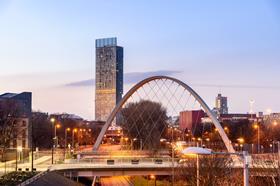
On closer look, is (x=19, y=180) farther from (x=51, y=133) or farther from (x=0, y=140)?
(x=51, y=133)

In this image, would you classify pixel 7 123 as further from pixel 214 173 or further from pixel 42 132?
pixel 42 132

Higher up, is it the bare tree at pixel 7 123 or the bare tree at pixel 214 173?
the bare tree at pixel 7 123

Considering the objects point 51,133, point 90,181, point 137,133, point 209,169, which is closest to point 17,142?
point 90,181

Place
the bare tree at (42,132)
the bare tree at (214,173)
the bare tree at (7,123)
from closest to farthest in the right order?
1. the bare tree at (214,173)
2. the bare tree at (7,123)
3. the bare tree at (42,132)

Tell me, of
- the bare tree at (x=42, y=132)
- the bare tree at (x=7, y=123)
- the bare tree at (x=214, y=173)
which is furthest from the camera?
the bare tree at (x=42, y=132)

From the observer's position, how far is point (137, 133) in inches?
4353

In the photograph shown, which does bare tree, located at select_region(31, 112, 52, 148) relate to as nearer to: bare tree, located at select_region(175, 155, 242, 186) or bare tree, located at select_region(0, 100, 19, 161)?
bare tree, located at select_region(0, 100, 19, 161)

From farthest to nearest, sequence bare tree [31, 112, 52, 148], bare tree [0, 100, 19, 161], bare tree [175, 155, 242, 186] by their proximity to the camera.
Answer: bare tree [31, 112, 52, 148], bare tree [0, 100, 19, 161], bare tree [175, 155, 242, 186]

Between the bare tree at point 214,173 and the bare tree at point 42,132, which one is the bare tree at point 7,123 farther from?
the bare tree at point 42,132

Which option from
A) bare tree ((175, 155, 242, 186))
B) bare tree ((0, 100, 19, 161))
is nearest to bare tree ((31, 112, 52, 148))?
bare tree ((0, 100, 19, 161))

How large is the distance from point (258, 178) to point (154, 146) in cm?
5234

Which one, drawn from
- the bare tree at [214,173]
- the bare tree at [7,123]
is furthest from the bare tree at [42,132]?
the bare tree at [214,173]

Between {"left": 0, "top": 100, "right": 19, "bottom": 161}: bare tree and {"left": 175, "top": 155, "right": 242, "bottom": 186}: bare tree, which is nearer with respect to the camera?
{"left": 175, "top": 155, "right": 242, "bottom": 186}: bare tree

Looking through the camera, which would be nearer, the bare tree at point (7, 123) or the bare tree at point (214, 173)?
the bare tree at point (214, 173)
